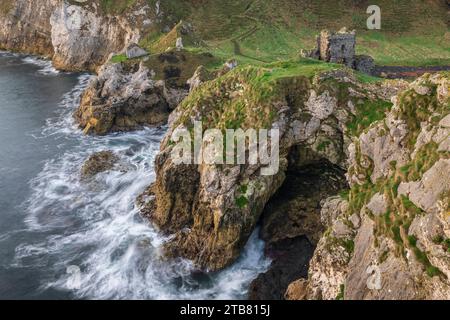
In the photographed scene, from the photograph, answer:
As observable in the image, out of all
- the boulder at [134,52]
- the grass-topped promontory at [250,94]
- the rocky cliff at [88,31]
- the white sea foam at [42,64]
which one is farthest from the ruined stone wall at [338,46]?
the white sea foam at [42,64]

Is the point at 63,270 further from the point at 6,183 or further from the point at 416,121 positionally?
the point at 416,121

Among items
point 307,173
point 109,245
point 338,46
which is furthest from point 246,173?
point 338,46

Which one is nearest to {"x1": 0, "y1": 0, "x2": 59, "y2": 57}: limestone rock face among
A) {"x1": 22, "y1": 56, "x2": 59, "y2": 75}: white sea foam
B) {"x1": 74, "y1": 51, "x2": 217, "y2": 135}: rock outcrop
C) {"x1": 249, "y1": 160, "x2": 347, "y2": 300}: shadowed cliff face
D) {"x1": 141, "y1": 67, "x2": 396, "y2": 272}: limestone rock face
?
{"x1": 22, "y1": 56, "x2": 59, "y2": 75}: white sea foam

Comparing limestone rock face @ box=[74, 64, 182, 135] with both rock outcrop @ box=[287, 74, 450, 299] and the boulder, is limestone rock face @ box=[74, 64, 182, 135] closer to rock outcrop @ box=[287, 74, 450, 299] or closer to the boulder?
the boulder

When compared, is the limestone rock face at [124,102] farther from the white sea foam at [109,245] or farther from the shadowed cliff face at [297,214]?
the shadowed cliff face at [297,214]

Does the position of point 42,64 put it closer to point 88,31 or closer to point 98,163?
point 88,31
